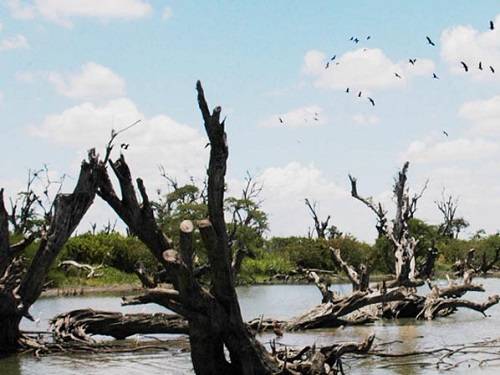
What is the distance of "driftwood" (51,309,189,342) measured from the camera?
55.7 ft

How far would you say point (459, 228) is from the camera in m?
86.8

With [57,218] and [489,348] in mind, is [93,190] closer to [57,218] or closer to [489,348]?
[57,218]

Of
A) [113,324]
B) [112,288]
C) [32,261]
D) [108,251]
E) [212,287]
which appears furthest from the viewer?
[108,251]

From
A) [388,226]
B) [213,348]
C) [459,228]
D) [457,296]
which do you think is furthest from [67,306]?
[459,228]

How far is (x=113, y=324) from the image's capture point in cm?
1725

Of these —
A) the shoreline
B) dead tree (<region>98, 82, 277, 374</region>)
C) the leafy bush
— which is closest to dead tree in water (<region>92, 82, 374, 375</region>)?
dead tree (<region>98, 82, 277, 374</region>)

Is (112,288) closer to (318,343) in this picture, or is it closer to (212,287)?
(318,343)

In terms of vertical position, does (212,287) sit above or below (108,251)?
below

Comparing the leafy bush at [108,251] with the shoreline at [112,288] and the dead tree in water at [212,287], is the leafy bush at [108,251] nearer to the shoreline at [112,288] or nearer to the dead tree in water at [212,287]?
the shoreline at [112,288]

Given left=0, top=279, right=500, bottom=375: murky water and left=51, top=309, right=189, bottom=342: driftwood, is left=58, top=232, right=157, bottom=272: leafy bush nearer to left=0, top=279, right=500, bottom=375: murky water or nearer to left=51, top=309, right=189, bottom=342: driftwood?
left=0, top=279, right=500, bottom=375: murky water

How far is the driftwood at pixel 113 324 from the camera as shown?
1698 cm

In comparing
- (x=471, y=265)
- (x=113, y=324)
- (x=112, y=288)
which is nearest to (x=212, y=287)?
(x=113, y=324)

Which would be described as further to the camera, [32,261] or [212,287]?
[32,261]

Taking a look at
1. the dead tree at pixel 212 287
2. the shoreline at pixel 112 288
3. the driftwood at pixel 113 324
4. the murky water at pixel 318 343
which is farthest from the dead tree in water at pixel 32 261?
the shoreline at pixel 112 288
